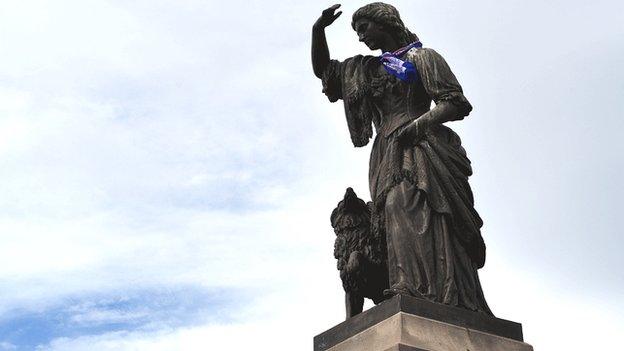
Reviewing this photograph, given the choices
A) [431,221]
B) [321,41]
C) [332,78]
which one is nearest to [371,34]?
[321,41]

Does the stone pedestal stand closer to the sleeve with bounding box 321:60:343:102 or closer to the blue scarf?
the blue scarf

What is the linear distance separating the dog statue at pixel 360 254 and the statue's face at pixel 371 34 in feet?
5.85

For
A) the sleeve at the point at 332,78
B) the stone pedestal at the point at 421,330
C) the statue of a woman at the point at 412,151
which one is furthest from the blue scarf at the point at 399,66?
the stone pedestal at the point at 421,330

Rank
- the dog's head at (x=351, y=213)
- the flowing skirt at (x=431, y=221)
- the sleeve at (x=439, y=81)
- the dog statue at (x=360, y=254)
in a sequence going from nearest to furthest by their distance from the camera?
the flowing skirt at (x=431, y=221) < the dog statue at (x=360, y=254) < the sleeve at (x=439, y=81) < the dog's head at (x=351, y=213)

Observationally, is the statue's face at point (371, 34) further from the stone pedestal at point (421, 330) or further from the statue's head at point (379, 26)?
the stone pedestal at point (421, 330)

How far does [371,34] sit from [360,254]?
2536 mm

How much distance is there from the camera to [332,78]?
37.3 feet

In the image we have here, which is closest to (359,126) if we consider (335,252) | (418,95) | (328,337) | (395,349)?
(418,95)

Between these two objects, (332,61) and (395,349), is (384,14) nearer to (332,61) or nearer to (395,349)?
(332,61)

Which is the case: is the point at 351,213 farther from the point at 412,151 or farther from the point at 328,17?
the point at 328,17

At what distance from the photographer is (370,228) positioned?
1035 centimetres

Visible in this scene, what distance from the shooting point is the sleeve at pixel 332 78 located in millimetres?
11352

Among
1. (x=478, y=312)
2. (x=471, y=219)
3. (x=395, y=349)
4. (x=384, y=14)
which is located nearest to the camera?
(x=395, y=349)

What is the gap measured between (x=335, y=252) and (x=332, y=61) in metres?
2.33
